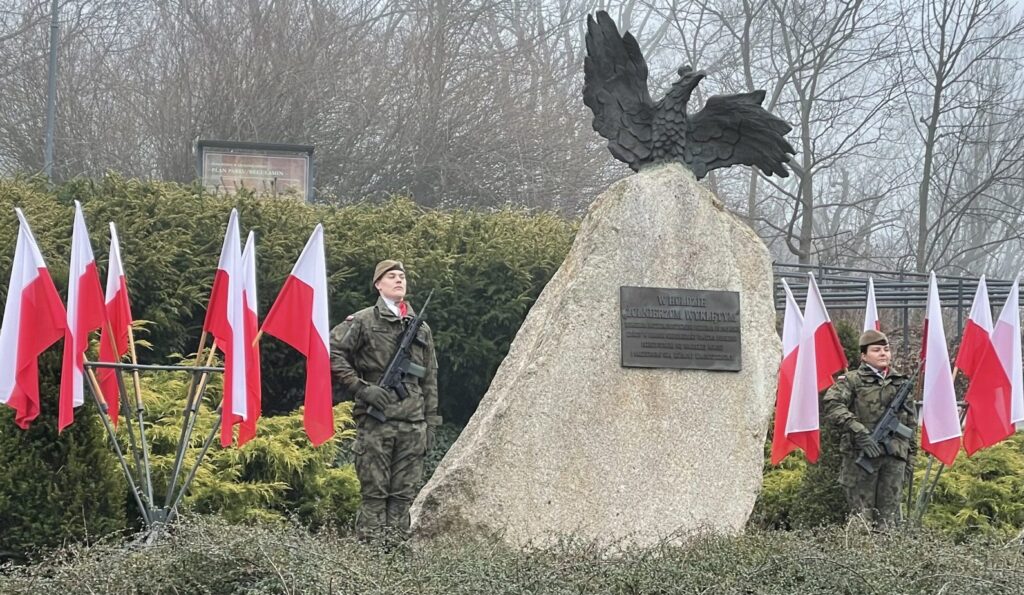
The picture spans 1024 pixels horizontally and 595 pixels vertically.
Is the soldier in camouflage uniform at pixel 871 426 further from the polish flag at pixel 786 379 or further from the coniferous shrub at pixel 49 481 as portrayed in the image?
the coniferous shrub at pixel 49 481

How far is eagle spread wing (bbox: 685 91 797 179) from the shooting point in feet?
26.7

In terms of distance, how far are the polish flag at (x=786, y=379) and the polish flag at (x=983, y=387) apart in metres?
1.09

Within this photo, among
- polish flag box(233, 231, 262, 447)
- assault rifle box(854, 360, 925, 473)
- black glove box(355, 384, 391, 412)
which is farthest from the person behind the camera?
assault rifle box(854, 360, 925, 473)

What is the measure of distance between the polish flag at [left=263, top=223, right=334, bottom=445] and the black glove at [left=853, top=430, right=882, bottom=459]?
3314 mm

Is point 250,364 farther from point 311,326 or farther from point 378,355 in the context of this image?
point 378,355

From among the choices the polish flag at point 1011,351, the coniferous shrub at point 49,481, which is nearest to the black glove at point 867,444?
the polish flag at point 1011,351

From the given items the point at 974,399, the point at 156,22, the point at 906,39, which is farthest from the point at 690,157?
the point at 156,22

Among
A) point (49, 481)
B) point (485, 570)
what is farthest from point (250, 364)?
point (485, 570)

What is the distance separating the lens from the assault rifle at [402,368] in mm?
7270


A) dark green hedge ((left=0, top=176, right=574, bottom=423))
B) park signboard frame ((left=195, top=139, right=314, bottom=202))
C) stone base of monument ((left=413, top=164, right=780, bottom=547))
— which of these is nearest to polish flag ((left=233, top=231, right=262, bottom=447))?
stone base of monument ((left=413, top=164, right=780, bottom=547))

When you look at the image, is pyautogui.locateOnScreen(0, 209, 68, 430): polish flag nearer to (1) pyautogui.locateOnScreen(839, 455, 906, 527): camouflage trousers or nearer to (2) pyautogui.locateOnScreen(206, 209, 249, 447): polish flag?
(2) pyautogui.locateOnScreen(206, 209, 249, 447): polish flag

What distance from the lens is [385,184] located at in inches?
814

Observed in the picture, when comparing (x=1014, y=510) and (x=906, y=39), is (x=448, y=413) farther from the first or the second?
(x=906, y=39)

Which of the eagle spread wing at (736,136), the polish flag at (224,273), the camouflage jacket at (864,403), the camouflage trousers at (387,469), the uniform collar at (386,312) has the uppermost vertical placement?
the eagle spread wing at (736,136)
